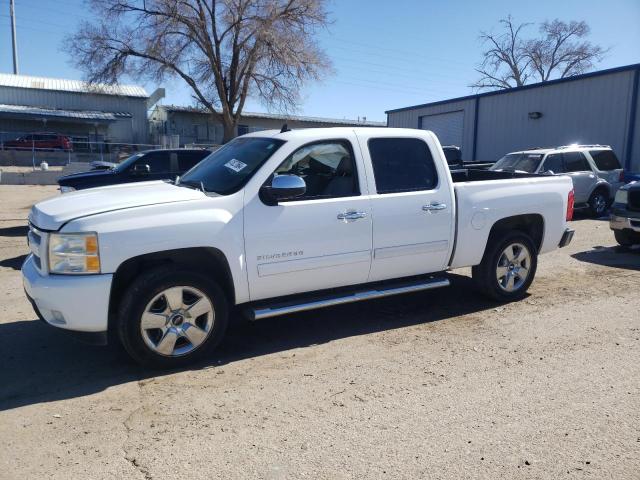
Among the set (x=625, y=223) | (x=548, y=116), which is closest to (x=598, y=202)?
(x=625, y=223)

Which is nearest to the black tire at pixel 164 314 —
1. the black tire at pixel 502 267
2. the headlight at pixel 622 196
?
the black tire at pixel 502 267

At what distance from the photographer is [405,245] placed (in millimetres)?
5031

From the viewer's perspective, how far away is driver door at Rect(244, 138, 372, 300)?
4332 millimetres

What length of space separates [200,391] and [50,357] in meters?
1.55

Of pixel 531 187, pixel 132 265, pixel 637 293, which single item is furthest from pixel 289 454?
pixel 637 293

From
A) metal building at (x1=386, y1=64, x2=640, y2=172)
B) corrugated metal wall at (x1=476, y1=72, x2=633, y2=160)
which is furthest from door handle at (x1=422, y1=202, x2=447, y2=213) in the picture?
corrugated metal wall at (x1=476, y1=72, x2=633, y2=160)

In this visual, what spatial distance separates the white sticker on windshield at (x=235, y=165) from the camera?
4.68 m

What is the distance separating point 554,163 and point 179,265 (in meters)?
11.7

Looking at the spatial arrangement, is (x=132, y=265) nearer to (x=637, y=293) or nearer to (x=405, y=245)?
(x=405, y=245)

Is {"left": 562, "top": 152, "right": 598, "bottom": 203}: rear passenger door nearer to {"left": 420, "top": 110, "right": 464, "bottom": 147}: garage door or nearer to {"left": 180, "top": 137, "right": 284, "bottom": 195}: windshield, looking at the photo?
{"left": 180, "top": 137, "right": 284, "bottom": 195}: windshield

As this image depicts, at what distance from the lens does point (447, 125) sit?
1063 inches

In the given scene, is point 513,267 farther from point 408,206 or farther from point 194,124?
point 194,124

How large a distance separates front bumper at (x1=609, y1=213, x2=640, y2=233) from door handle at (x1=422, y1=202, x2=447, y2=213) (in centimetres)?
534

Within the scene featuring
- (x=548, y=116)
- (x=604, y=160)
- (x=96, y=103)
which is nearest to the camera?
(x=604, y=160)
